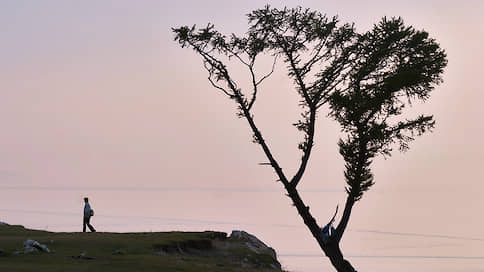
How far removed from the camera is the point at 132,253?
4056 centimetres

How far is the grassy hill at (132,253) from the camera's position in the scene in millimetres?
34656

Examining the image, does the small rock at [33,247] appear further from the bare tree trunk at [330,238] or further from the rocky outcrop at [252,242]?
the rocky outcrop at [252,242]

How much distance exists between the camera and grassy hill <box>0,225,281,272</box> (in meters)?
34.7

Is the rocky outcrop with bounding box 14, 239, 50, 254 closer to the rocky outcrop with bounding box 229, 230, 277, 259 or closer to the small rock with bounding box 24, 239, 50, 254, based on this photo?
the small rock with bounding box 24, 239, 50, 254

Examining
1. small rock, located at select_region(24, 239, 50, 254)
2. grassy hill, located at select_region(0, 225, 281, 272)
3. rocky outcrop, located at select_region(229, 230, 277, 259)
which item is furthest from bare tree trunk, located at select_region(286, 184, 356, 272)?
small rock, located at select_region(24, 239, 50, 254)

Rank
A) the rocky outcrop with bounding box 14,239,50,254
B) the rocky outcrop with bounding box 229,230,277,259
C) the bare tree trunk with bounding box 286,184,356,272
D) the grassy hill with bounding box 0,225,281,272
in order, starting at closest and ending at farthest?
1. the grassy hill with bounding box 0,225,281,272
2. the rocky outcrop with bounding box 14,239,50,254
3. the bare tree trunk with bounding box 286,184,356,272
4. the rocky outcrop with bounding box 229,230,277,259

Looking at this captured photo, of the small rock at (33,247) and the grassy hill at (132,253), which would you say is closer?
the grassy hill at (132,253)

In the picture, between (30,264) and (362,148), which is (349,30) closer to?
(362,148)

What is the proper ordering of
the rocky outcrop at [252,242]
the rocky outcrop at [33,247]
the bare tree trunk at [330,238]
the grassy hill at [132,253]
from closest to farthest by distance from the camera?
the grassy hill at [132,253] → the rocky outcrop at [33,247] → the bare tree trunk at [330,238] → the rocky outcrop at [252,242]

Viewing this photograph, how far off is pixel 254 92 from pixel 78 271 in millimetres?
18484

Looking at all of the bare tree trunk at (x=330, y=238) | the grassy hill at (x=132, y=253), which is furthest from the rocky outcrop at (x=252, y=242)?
the bare tree trunk at (x=330, y=238)

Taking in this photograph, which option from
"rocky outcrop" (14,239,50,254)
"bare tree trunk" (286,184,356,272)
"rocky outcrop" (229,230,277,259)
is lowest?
"rocky outcrop" (14,239,50,254)

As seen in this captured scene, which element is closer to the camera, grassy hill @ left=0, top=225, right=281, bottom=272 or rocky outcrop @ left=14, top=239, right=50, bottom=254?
grassy hill @ left=0, top=225, right=281, bottom=272

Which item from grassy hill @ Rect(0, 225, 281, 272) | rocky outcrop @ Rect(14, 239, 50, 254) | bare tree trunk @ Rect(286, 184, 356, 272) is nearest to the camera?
grassy hill @ Rect(0, 225, 281, 272)
